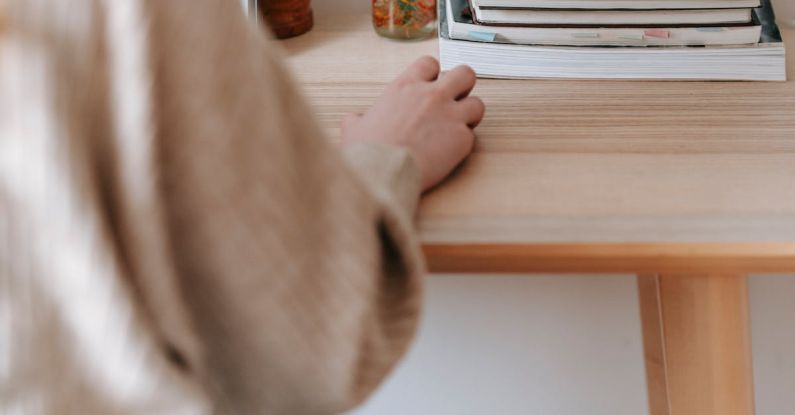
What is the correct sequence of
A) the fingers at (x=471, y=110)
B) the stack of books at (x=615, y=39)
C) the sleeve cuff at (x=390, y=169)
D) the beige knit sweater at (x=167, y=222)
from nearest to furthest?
the beige knit sweater at (x=167, y=222), the sleeve cuff at (x=390, y=169), the fingers at (x=471, y=110), the stack of books at (x=615, y=39)

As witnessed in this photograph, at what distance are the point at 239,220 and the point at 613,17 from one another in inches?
19.5

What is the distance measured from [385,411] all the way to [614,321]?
1.08 feet

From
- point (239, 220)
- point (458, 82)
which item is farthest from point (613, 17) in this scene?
point (239, 220)

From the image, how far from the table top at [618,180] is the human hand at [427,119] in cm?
2

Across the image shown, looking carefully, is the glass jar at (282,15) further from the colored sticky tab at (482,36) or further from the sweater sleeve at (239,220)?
the sweater sleeve at (239,220)

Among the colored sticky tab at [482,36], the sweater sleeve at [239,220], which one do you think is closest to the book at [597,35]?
the colored sticky tab at [482,36]

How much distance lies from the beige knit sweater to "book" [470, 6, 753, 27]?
1.25 ft

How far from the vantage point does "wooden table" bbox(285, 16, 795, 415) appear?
0.51 meters

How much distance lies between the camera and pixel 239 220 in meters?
0.35

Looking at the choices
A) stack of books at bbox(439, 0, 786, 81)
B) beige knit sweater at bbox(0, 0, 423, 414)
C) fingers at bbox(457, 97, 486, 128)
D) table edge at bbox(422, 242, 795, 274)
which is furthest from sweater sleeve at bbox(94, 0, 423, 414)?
stack of books at bbox(439, 0, 786, 81)

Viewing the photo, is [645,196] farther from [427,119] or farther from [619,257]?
[427,119]

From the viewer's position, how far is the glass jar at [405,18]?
829 mm

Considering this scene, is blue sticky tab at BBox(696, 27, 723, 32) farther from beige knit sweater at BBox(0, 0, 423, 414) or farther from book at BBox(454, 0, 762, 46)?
beige knit sweater at BBox(0, 0, 423, 414)

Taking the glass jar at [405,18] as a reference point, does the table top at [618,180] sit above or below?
below
